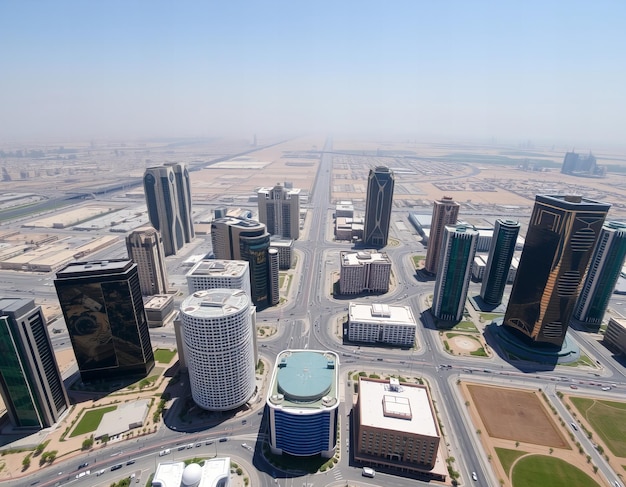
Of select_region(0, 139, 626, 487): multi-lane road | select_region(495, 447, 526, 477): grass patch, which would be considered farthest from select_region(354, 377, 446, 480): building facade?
select_region(495, 447, 526, 477): grass patch

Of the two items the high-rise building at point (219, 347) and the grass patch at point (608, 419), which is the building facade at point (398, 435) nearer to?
the high-rise building at point (219, 347)

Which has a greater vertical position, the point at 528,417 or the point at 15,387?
the point at 15,387

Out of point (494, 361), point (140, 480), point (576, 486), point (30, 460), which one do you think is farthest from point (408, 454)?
point (30, 460)

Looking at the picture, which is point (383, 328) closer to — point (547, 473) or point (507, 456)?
point (507, 456)

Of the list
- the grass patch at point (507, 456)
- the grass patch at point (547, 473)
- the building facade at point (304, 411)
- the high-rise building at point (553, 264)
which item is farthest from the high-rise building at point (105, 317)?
the high-rise building at point (553, 264)

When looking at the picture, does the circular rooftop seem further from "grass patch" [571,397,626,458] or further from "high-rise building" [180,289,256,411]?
"grass patch" [571,397,626,458]

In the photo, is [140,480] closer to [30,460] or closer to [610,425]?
[30,460]
